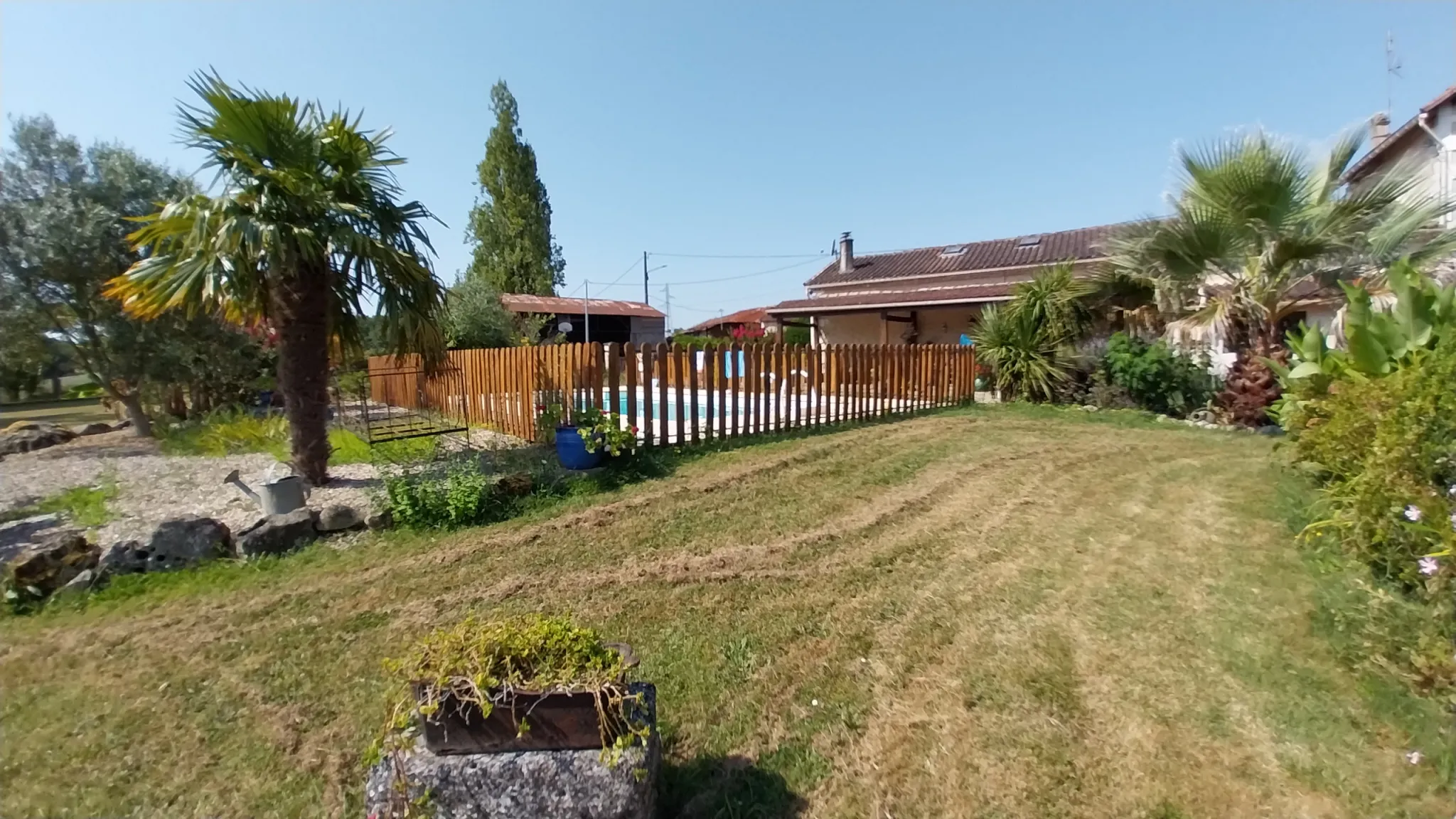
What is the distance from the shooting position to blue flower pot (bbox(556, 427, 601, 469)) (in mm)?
6371

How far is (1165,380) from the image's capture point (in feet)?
35.1

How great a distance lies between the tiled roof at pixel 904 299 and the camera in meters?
15.9

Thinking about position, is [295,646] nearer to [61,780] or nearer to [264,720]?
[264,720]

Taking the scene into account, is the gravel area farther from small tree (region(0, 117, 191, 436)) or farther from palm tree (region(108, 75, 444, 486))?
small tree (region(0, 117, 191, 436))

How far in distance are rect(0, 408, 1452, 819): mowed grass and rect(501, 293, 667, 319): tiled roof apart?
73.9ft

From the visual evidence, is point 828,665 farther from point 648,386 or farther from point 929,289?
point 929,289

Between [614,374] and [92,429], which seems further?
[92,429]

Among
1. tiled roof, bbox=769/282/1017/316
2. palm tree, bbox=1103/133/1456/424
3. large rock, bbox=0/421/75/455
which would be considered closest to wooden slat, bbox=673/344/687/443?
palm tree, bbox=1103/133/1456/424

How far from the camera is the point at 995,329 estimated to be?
12570 mm

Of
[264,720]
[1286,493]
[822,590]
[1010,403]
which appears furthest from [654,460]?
[1010,403]

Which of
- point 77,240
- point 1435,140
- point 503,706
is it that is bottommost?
point 503,706

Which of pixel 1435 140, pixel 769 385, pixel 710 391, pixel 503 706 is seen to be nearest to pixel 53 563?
pixel 503 706

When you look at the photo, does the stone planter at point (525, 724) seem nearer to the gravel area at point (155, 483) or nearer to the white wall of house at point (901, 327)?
the gravel area at point (155, 483)

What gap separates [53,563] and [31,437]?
10.0 m
